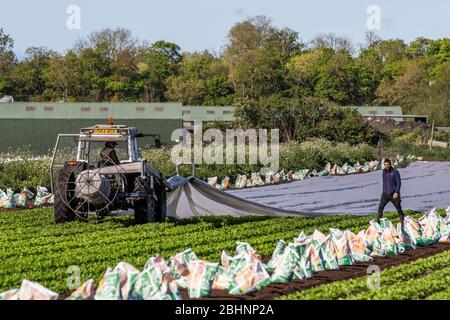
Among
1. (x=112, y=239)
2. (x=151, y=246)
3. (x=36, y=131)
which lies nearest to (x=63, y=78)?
(x=36, y=131)

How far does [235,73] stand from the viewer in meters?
97.0

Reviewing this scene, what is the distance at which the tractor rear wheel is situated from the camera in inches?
817

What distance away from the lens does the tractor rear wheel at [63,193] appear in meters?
20.8

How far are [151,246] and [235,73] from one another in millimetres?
80026

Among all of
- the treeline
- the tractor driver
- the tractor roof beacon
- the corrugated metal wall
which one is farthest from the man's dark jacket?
the treeline

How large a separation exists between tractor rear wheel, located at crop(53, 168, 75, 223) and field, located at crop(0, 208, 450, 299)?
10.4 inches

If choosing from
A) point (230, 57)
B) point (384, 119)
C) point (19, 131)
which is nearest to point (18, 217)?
point (19, 131)

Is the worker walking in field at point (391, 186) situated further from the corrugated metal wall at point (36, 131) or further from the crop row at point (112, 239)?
the corrugated metal wall at point (36, 131)

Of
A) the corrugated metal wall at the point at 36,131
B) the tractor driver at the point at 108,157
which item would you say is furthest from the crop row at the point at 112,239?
the corrugated metal wall at the point at 36,131

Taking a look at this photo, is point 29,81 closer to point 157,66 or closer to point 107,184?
point 157,66

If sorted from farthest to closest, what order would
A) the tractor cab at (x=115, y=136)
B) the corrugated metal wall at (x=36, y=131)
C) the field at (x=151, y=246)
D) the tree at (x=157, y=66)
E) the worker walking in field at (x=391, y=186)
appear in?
the tree at (x=157, y=66) < the corrugated metal wall at (x=36, y=131) < the worker walking in field at (x=391, y=186) < the tractor cab at (x=115, y=136) < the field at (x=151, y=246)

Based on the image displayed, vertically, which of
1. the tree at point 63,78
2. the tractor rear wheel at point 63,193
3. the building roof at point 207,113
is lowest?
the tractor rear wheel at point 63,193

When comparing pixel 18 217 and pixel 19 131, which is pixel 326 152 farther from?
pixel 18 217
